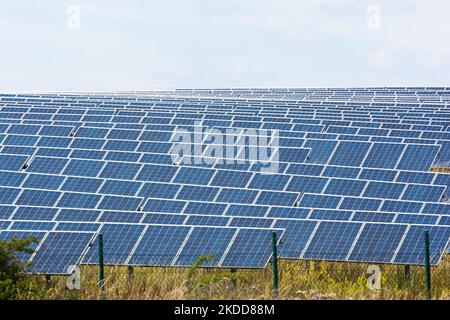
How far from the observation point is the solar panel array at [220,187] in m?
22.1

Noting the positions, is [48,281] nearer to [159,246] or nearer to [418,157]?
[159,246]

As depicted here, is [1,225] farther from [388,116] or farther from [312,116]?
[388,116]

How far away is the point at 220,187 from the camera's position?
29.4m

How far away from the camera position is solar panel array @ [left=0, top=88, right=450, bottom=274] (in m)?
22.1

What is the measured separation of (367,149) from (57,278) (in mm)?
15936

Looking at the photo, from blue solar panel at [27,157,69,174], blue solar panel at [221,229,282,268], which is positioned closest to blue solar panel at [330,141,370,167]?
blue solar panel at [27,157,69,174]

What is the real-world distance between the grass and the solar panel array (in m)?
0.39

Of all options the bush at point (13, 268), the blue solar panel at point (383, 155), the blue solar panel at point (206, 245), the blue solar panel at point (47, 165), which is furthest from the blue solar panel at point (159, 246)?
the blue solar panel at point (383, 155)

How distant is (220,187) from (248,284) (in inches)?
345

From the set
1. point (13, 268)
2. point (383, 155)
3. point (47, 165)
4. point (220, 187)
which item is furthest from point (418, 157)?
point (13, 268)

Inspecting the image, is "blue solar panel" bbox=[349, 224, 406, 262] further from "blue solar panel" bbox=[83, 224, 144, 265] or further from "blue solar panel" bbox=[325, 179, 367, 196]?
"blue solar panel" bbox=[325, 179, 367, 196]

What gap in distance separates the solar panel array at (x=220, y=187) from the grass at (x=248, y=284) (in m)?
0.39

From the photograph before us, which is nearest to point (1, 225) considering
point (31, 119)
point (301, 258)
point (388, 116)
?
point (301, 258)

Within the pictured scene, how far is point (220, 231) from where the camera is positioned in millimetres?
22359
